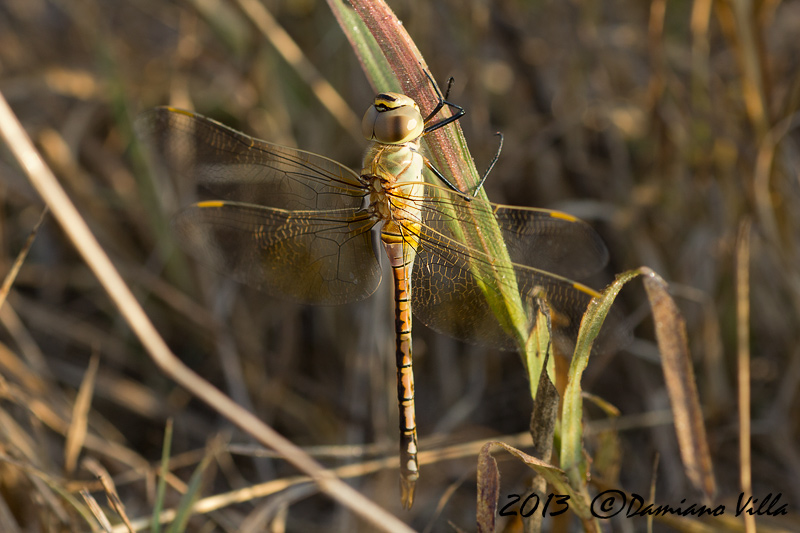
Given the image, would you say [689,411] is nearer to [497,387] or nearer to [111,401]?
[497,387]

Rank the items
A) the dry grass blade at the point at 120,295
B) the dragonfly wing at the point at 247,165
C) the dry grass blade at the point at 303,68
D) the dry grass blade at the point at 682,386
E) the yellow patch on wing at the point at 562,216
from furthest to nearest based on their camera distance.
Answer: the dry grass blade at the point at 303,68 → the dragonfly wing at the point at 247,165 → the yellow patch on wing at the point at 562,216 → the dry grass blade at the point at 682,386 → the dry grass blade at the point at 120,295

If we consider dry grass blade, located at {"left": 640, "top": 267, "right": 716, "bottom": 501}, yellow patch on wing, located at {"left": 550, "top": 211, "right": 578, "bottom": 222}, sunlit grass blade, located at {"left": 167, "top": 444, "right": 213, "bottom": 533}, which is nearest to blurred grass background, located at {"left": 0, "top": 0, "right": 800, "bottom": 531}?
sunlit grass blade, located at {"left": 167, "top": 444, "right": 213, "bottom": 533}

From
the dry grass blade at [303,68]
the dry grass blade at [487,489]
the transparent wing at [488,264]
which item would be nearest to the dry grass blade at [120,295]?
the dry grass blade at [487,489]

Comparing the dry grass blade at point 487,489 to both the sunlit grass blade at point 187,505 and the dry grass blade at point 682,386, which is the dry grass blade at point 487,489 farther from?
the sunlit grass blade at point 187,505

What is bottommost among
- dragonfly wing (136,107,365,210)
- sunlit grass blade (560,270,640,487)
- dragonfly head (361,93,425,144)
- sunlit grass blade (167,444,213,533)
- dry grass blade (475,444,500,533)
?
sunlit grass blade (167,444,213,533)

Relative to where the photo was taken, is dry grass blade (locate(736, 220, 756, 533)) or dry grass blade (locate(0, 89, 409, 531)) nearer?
dry grass blade (locate(0, 89, 409, 531))

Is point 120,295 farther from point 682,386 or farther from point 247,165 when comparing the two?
point 682,386

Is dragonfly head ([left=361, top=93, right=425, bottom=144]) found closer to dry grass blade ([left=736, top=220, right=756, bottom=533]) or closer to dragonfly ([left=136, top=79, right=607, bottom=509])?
dragonfly ([left=136, top=79, right=607, bottom=509])

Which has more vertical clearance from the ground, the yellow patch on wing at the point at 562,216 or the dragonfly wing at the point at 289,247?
the yellow patch on wing at the point at 562,216
